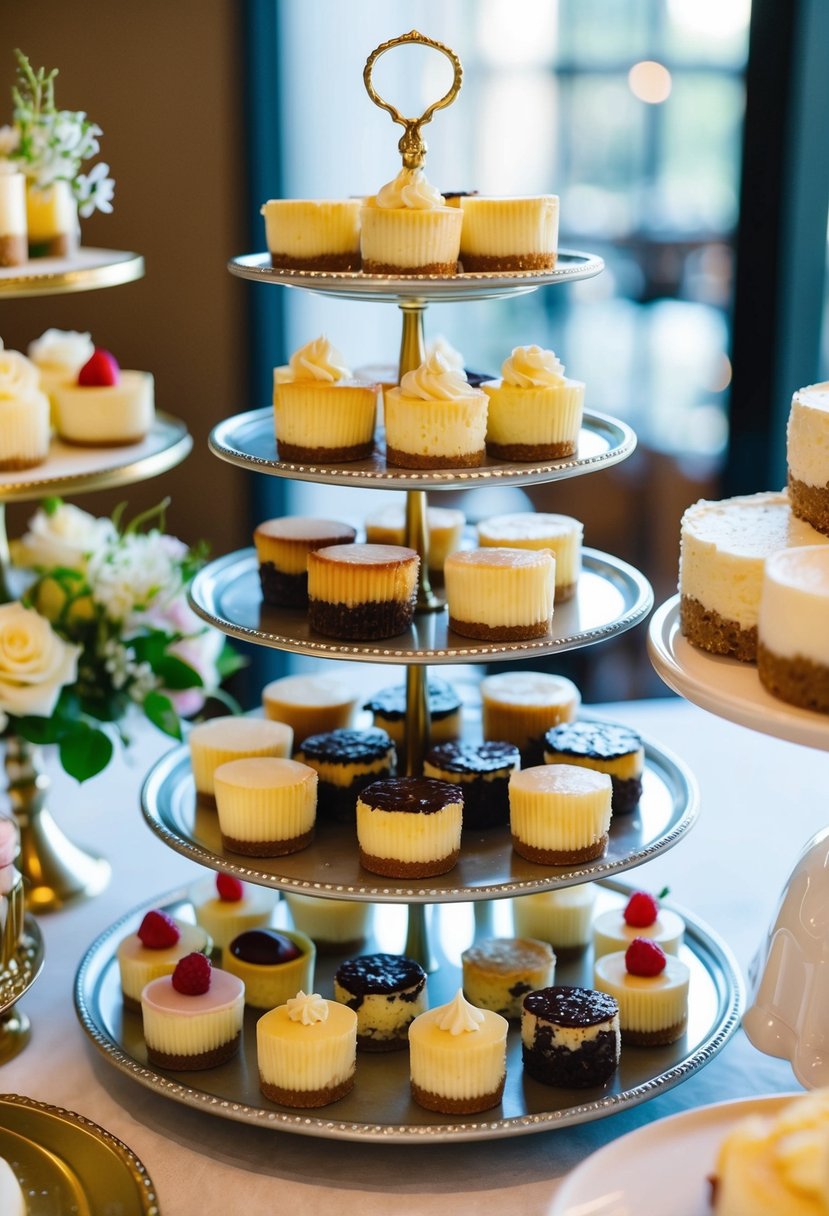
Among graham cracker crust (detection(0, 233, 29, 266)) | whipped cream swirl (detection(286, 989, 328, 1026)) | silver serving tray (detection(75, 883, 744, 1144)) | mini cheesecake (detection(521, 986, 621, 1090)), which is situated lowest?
silver serving tray (detection(75, 883, 744, 1144))

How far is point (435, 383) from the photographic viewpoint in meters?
1.68

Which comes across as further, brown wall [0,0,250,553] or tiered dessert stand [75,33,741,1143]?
brown wall [0,0,250,553]

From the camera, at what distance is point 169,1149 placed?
5.51 feet

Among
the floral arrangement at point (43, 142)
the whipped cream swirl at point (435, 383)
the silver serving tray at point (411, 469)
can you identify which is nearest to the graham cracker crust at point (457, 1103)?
the silver serving tray at point (411, 469)

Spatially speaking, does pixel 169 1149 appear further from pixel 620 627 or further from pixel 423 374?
pixel 423 374

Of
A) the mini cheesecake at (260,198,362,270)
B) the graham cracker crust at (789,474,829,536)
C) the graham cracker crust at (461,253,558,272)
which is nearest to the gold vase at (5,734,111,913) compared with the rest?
the mini cheesecake at (260,198,362,270)

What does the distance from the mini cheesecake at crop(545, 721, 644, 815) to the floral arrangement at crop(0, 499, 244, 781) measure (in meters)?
0.63

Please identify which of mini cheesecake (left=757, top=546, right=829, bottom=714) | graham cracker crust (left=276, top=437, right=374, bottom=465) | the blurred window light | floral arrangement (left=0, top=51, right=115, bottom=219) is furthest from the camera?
the blurred window light

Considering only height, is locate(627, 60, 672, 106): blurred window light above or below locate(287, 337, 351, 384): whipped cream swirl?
above

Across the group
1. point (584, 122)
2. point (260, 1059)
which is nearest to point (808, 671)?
point (260, 1059)

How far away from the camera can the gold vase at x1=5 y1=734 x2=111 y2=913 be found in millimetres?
2232

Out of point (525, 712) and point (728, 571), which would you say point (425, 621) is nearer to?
point (525, 712)

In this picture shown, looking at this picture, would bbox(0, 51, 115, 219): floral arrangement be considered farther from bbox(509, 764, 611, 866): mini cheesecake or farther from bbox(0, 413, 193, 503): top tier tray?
bbox(509, 764, 611, 866): mini cheesecake

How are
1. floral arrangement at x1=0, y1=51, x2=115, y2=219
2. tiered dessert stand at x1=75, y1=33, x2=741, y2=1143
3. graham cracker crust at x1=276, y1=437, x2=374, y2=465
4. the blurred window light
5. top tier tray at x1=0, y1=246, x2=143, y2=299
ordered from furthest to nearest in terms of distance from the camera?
the blurred window light
floral arrangement at x1=0, y1=51, x2=115, y2=219
top tier tray at x1=0, y1=246, x2=143, y2=299
graham cracker crust at x1=276, y1=437, x2=374, y2=465
tiered dessert stand at x1=75, y1=33, x2=741, y2=1143
